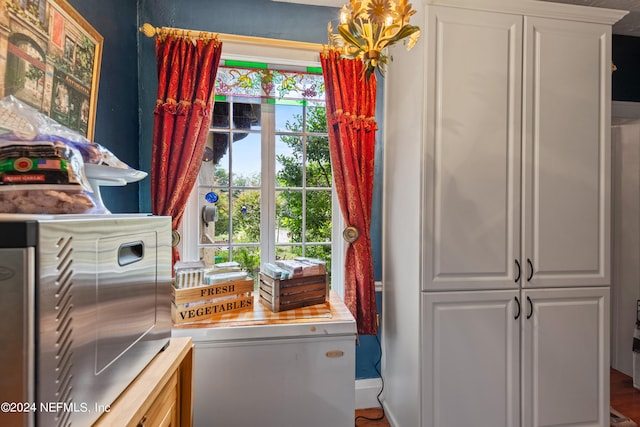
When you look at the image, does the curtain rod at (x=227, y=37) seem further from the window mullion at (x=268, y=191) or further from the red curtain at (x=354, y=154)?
the window mullion at (x=268, y=191)

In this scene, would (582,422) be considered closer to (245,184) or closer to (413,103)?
(413,103)

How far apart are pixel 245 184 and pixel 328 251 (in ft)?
2.56

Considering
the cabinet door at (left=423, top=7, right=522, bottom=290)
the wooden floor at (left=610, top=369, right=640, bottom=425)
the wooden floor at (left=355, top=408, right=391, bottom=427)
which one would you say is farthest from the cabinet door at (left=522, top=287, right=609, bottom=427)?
the wooden floor at (left=355, top=408, right=391, bottom=427)

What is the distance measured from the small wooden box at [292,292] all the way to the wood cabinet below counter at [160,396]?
621 millimetres

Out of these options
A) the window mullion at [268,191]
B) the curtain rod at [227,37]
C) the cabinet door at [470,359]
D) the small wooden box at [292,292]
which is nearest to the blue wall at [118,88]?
the curtain rod at [227,37]

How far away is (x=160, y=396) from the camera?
0.78 meters

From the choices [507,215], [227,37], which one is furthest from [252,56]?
[507,215]

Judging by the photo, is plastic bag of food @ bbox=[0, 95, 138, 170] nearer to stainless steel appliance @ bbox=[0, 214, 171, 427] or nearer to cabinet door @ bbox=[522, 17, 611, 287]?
stainless steel appliance @ bbox=[0, 214, 171, 427]

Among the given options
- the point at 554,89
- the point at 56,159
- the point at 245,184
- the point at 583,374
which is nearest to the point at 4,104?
the point at 56,159

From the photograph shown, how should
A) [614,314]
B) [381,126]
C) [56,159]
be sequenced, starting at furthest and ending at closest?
[614,314] < [381,126] < [56,159]

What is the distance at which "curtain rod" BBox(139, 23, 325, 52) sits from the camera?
5.50 ft

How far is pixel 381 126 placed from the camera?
204 centimetres

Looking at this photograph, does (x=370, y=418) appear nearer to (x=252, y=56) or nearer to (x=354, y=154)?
(x=354, y=154)

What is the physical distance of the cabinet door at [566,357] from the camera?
5.09ft
